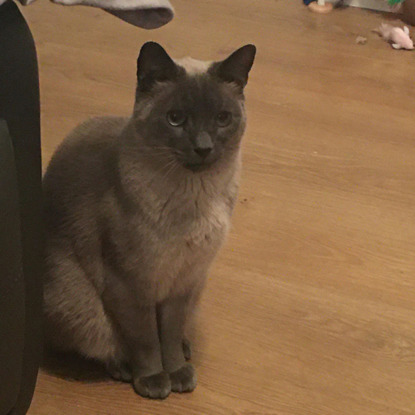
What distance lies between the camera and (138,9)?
0.94 metres

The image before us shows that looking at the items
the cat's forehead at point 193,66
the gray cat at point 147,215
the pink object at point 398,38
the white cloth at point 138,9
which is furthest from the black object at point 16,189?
the pink object at point 398,38

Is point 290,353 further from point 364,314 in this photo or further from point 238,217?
point 238,217

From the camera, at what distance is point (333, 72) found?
8.35ft

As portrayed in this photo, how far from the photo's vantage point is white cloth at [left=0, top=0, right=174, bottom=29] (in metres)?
0.92

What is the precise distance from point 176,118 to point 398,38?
1.93m

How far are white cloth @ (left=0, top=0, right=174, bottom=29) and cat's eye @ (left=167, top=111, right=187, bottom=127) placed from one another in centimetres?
18

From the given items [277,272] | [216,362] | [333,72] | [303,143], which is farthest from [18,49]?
[333,72]

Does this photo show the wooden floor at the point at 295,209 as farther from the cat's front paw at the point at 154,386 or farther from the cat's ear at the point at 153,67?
the cat's ear at the point at 153,67

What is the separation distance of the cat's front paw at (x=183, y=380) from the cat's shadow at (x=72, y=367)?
0.47ft

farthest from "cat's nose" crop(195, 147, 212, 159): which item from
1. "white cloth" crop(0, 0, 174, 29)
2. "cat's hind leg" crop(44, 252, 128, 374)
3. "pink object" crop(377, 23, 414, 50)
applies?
"pink object" crop(377, 23, 414, 50)

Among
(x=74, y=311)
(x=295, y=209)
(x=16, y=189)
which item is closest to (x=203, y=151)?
(x=16, y=189)

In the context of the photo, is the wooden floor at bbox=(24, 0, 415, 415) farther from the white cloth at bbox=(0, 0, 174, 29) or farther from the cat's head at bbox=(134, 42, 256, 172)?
the white cloth at bbox=(0, 0, 174, 29)

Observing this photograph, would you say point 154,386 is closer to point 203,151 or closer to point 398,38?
point 203,151

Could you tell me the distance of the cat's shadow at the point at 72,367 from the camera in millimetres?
1371
